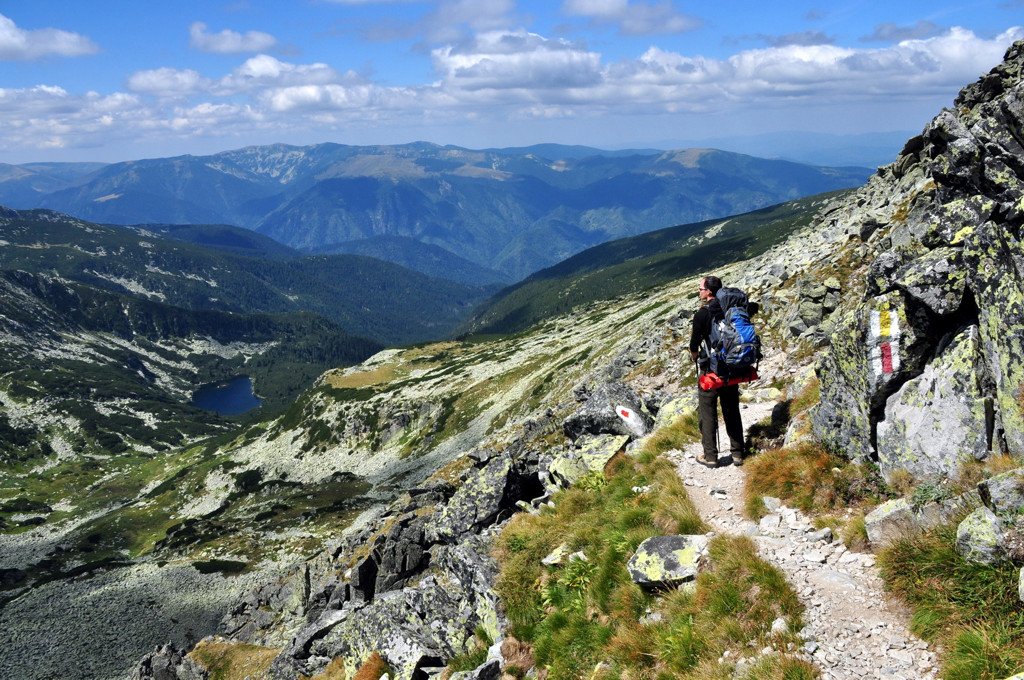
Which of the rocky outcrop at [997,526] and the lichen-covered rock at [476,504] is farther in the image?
the lichen-covered rock at [476,504]

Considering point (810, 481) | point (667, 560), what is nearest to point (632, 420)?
point (810, 481)

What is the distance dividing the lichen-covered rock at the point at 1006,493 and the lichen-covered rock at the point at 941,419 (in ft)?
4.99

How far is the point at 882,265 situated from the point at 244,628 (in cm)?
5828

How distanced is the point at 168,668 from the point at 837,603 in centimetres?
5374

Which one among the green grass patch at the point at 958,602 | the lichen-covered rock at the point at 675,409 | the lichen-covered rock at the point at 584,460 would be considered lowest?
the lichen-covered rock at the point at 584,460

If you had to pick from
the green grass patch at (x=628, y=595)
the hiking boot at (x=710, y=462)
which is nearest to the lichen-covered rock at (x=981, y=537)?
the green grass patch at (x=628, y=595)

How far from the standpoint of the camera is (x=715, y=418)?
14883 millimetres

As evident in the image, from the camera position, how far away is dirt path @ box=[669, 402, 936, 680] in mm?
7680

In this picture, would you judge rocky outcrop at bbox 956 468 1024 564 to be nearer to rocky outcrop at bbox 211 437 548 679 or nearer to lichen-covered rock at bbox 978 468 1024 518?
lichen-covered rock at bbox 978 468 1024 518

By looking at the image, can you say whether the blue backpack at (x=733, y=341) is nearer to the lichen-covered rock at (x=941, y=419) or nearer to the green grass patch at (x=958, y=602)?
the lichen-covered rock at (x=941, y=419)

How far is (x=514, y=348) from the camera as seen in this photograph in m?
166

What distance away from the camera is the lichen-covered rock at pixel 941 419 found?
9.74 meters

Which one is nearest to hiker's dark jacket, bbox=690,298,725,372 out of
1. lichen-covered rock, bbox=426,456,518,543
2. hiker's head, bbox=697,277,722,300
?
hiker's head, bbox=697,277,722,300

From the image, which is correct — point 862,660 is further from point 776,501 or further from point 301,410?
point 301,410
